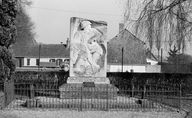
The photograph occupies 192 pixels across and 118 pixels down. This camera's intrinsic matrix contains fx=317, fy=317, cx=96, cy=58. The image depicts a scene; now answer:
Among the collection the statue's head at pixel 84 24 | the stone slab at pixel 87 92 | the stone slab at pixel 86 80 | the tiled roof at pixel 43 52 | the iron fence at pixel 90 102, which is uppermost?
the tiled roof at pixel 43 52

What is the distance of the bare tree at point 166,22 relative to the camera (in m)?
16.0

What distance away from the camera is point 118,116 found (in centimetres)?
1066

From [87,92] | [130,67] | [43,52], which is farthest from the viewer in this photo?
[43,52]

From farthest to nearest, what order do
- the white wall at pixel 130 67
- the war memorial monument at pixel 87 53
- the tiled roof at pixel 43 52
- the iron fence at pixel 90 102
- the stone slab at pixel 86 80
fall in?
the tiled roof at pixel 43 52 → the white wall at pixel 130 67 → the war memorial monument at pixel 87 53 → the stone slab at pixel 86 80 → the iron fence at pixel 90 102

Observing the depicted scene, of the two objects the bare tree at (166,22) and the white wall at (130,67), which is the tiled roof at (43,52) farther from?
the bare tree at (166,22)

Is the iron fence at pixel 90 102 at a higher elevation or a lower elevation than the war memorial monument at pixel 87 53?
lower

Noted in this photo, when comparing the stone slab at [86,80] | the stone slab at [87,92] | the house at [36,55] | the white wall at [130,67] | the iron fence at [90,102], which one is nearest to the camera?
the iron fence at [90,102]

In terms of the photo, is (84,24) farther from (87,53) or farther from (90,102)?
(90,102)

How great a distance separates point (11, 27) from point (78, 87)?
4.15 metres

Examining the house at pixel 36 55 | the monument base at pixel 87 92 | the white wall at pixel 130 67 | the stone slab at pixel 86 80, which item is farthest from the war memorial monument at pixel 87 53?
the house at pixel 36 55

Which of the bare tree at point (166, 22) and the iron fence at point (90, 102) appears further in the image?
the bare tree at point (166, 22)

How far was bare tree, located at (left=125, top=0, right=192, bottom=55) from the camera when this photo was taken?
16016 millimetres

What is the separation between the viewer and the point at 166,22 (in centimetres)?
1627

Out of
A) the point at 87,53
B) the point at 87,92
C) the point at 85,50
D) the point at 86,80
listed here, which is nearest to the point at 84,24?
the point at 85,50
